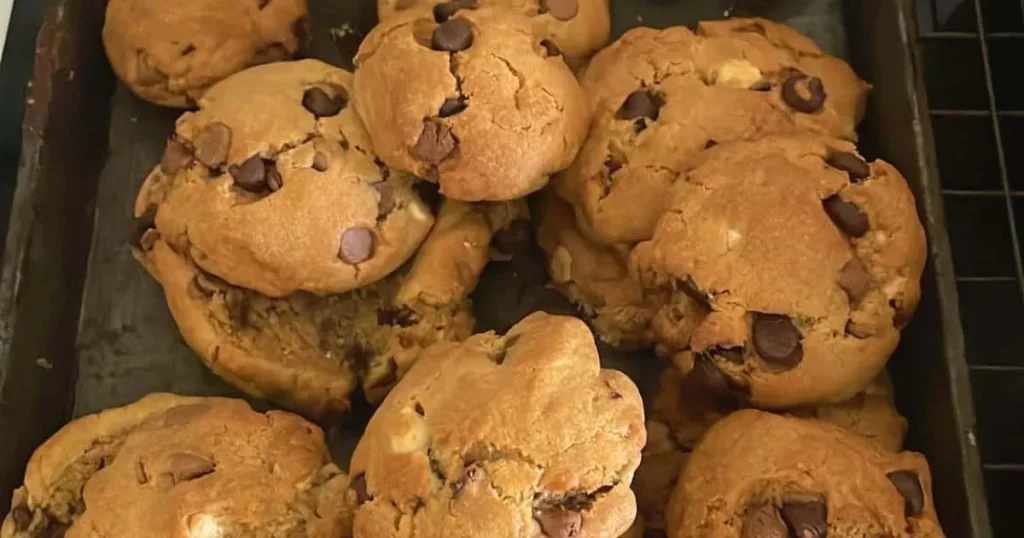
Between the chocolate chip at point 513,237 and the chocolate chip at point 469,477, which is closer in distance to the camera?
the chocolate chip at point 469,477

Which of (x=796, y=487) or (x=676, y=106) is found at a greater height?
(x=676, y=106)

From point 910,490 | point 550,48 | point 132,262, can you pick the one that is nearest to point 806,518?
point 910,490

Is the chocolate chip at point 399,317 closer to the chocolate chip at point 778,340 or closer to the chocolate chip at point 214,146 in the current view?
the chocolate chip at point 214,146

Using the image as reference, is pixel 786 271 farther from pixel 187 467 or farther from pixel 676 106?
pixel 187 467

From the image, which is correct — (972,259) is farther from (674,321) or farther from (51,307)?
(51,307)

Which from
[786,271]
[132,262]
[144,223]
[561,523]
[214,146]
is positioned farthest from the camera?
[132,262]

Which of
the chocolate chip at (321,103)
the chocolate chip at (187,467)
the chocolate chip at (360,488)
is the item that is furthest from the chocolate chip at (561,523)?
the chocolate chip at (321,103)
